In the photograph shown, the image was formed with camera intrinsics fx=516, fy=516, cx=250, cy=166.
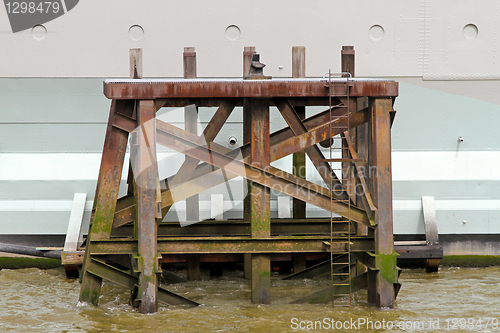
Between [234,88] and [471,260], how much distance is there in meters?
6.16

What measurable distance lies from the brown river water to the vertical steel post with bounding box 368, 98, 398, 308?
422 millimetres

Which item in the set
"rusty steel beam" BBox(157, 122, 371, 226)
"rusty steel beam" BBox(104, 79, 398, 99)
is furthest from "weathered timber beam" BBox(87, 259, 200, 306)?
"rusty steel beam" BBox(104, 79, 398, 99)

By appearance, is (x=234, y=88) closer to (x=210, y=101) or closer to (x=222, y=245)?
(x=210, y=101)

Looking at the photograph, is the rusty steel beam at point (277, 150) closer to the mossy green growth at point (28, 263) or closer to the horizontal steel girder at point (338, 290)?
the horizontal steel girder at point (338, 290)

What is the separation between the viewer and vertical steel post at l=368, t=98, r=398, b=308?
7082 mm

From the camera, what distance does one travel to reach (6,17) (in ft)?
32.0

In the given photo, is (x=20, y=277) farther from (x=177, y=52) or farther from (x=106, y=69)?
(x=177, y=52)

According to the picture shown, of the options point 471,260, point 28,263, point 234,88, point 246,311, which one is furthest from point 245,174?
point 471,260

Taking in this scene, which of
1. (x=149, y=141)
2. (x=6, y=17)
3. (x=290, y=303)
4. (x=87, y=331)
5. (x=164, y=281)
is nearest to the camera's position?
(x=87, y=331)

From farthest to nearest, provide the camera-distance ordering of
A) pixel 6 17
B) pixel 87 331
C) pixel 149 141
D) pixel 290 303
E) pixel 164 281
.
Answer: pixel 6 17
pixel 164 281
pixel 290 303
pixel 149 141
pixel 87 331

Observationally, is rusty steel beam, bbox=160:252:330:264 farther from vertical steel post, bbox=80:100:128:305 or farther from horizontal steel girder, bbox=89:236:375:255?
vertical steel post, bbox=80:100:128:305

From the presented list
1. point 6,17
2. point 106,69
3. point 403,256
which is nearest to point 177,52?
point 106,69

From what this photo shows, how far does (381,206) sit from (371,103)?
1426 mm

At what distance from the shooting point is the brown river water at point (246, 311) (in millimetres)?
6602
